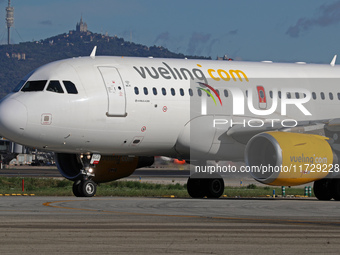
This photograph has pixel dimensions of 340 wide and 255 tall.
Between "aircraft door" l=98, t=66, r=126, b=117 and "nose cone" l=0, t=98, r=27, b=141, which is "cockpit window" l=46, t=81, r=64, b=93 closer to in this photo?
"nose cone" l=0, t=98, r=27, b=141

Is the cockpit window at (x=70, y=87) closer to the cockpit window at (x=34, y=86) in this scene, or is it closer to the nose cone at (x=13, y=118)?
the cockpit window at (x=34, y=86)

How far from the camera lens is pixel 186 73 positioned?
2895 centimetres

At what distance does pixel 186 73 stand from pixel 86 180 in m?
5.38

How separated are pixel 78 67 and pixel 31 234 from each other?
43.2ft

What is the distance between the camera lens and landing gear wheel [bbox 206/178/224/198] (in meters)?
31.3

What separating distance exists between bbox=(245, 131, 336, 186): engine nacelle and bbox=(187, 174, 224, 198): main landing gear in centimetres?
435

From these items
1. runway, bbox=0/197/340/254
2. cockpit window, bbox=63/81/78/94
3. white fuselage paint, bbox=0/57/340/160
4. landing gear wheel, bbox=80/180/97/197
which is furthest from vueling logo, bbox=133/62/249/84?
runway, bbox=0/197/340/254

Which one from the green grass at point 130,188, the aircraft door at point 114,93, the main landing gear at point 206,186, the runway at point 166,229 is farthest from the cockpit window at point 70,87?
the green grass at point 130,188

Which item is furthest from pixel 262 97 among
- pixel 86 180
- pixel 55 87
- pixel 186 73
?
pixel 55 87

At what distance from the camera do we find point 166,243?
13500mm

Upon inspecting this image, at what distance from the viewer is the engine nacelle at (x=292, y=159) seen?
2569 centimetres

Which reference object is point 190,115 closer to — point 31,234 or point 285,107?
point 285,107

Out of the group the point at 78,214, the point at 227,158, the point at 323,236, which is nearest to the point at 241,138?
the point at 227,158

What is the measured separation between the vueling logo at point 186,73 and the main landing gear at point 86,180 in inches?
136
